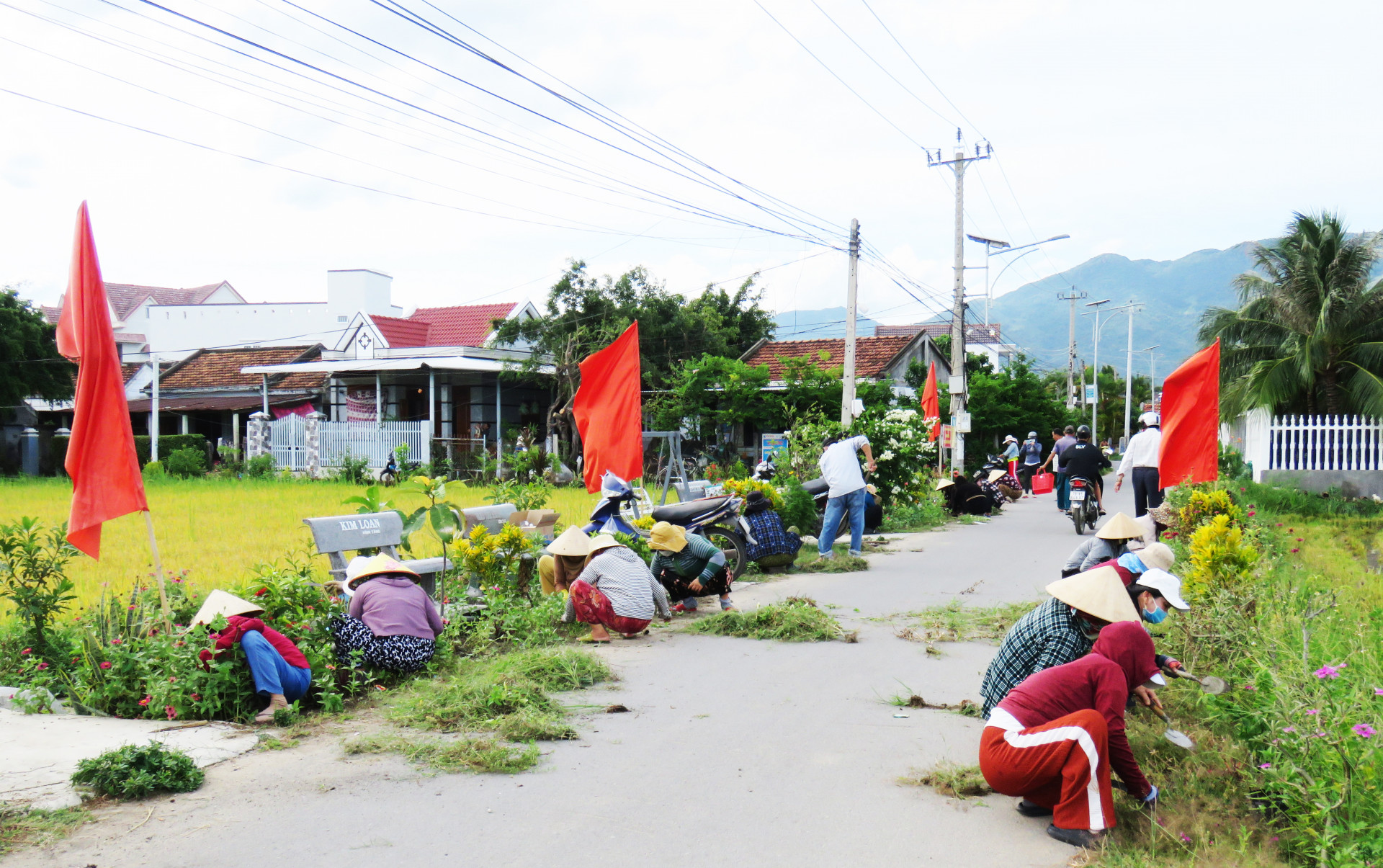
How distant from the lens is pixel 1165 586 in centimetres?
501

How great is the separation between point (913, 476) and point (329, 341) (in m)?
30.0

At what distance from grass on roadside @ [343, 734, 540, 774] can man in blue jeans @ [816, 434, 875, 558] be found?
790cm

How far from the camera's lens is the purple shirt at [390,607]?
6.69 metres

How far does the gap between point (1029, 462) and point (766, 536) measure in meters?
16.0

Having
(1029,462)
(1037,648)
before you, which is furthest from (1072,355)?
(1037,648)

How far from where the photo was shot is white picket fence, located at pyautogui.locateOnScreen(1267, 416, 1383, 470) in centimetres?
2086

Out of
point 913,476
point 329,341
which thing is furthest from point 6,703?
point 329,341

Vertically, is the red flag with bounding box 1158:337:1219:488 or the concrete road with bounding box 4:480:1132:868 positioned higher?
the red flag with bounding box 1158:337:1219:488

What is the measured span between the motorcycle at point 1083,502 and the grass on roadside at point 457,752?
12.3 m

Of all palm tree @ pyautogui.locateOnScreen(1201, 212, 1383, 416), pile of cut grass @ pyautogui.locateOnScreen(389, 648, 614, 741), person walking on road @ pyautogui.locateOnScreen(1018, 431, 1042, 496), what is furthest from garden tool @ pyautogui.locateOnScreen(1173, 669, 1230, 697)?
person walking on road @ pyautogui.locateOnScreen(1018, 431, 1042, 496)

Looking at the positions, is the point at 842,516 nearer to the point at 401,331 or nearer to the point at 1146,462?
the point at 1146,462

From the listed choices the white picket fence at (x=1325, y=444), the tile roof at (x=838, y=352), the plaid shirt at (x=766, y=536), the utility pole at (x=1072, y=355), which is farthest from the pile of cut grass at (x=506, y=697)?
the utility pole at (x=1072, y=355)

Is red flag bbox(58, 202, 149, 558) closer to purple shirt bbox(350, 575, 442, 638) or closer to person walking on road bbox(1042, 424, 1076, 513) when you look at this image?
purple shirt bbox(350, 575, 442, 638)

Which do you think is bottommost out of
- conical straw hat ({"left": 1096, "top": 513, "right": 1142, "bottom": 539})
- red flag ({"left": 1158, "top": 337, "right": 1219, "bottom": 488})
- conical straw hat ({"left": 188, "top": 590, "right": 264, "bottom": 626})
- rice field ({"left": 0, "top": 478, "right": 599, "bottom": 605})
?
rice field ({"left": 0, "top": 478, "right": 599, "bottom": 605})
